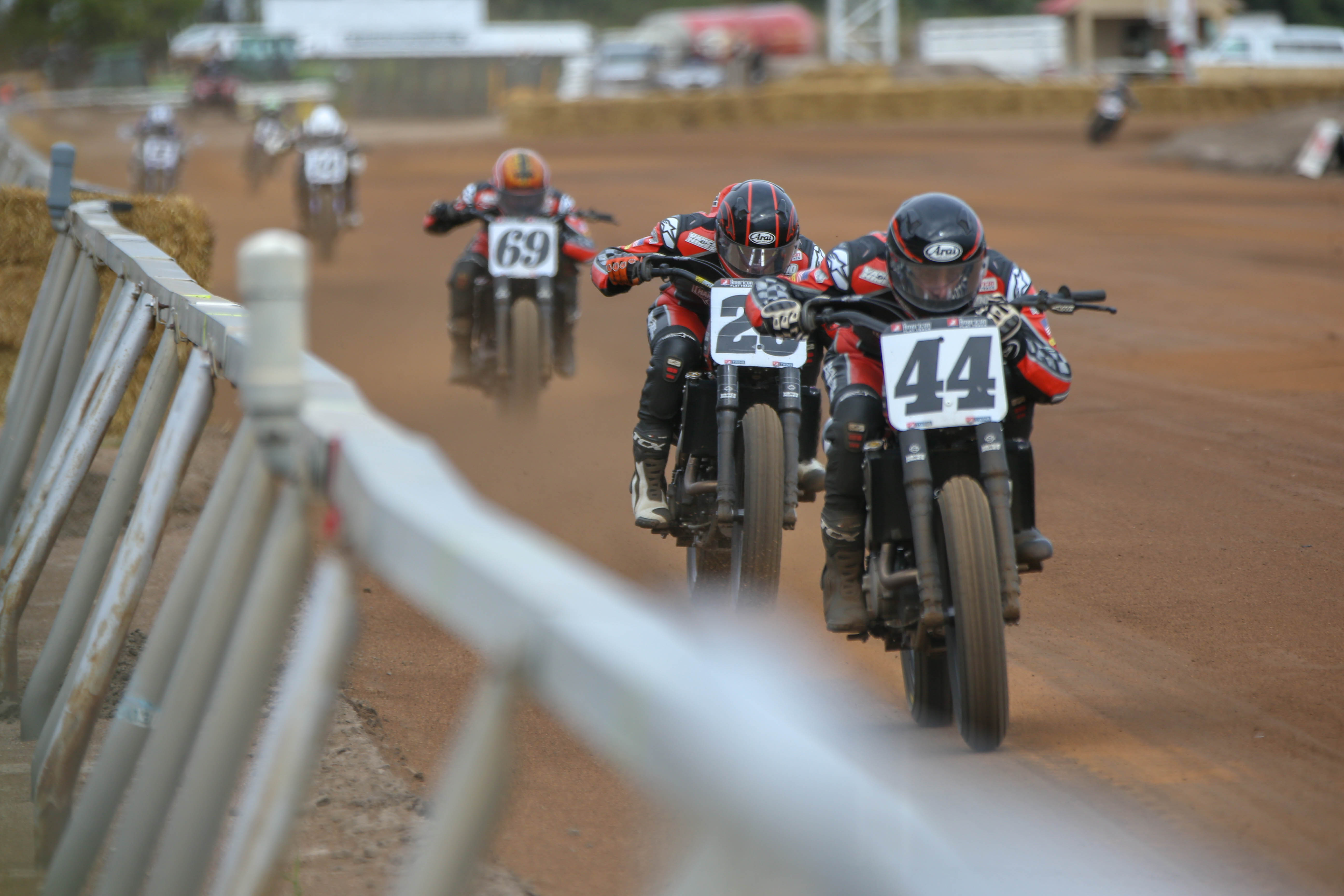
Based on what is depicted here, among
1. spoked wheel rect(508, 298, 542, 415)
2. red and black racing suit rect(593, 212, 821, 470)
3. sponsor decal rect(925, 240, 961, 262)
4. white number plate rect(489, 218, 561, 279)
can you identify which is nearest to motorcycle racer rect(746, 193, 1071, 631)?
sponsor decal rect(925, 240, 961, 262)

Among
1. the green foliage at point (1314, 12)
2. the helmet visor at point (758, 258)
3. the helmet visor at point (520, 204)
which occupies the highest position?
the green foliage at point (1314, 12)

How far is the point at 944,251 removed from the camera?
5469 millimetres

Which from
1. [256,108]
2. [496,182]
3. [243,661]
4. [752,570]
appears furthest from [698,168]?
[243,661]

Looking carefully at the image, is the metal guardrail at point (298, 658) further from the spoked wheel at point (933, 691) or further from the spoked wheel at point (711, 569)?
the spoked wheel at point (711, 569)

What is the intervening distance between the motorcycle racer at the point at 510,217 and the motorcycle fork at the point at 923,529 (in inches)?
248

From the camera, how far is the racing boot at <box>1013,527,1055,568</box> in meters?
5.34

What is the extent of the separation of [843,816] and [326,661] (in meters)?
1.22

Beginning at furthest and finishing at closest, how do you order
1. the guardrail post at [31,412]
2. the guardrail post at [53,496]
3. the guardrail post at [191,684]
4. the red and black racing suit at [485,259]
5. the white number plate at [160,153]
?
the white number plate at [160,153]
the red and black racing suit at [485,259]
the guardrail post at [31,412]
the guardrail post at [53,496]
the guardrail post at [191,684]

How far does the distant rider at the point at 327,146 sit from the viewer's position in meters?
19.4

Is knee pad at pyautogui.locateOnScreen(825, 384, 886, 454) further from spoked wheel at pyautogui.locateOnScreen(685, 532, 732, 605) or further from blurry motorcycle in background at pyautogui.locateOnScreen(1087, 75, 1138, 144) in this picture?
blurry motorcycle in background at pyautogui.locateOnScreen(1087, 75, 1138, 144)

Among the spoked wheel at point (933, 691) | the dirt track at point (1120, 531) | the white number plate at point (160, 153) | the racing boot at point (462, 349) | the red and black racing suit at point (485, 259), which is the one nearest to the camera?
the dirt track at point (1120, 531)

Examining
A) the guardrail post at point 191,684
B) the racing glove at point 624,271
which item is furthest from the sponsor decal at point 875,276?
the guardrail post at point 191,684

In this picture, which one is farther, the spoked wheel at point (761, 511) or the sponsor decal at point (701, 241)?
the sponsor decal at point (701, 241)

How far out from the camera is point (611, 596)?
1.84m
